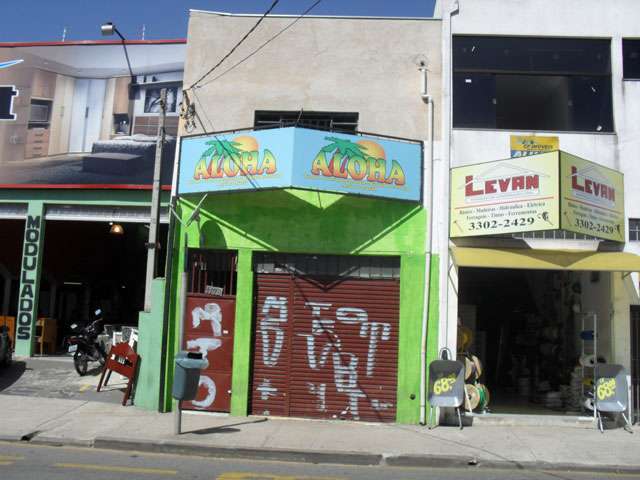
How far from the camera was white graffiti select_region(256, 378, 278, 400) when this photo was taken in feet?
37.6

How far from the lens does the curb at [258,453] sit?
28.7ft

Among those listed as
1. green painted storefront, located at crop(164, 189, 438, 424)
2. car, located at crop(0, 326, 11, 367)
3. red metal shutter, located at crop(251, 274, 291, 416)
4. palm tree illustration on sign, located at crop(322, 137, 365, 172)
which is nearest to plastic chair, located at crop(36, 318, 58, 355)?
car, located at crop(0, 326, 11, 367)

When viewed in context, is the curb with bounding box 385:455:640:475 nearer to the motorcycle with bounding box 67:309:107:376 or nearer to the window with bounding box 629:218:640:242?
the window with bounding box 629:218:640:242

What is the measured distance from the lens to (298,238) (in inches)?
460

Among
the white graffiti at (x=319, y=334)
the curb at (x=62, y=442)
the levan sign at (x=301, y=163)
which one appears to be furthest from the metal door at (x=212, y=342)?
the curb at (x=62, y=442)

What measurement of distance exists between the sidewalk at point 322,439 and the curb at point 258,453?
1 cm

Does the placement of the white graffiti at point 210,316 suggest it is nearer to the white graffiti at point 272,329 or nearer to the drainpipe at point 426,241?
the white graffiti at point 272,329

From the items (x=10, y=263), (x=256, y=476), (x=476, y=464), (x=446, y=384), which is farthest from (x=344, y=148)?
(x=10, y=263)

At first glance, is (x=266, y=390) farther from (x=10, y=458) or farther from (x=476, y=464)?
(x=10, y=458)

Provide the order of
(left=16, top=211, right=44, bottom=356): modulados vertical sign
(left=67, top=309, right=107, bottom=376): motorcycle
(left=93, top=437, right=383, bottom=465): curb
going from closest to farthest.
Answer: (left=93, top=437, right=383, bottom=465): curb, (left=67, top=309, right=107, bottom=376): motorcycle, (left=16, top=211, right=44, bottom=356): modulados vertical sign

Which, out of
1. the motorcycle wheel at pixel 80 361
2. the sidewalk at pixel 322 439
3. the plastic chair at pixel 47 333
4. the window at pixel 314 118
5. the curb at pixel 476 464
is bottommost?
the curb at pixel 476 464

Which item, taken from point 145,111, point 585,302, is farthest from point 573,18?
point 145,111

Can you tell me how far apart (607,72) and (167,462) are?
10.6 metres

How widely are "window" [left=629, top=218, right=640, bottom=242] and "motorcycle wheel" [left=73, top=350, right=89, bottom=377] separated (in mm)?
11266
